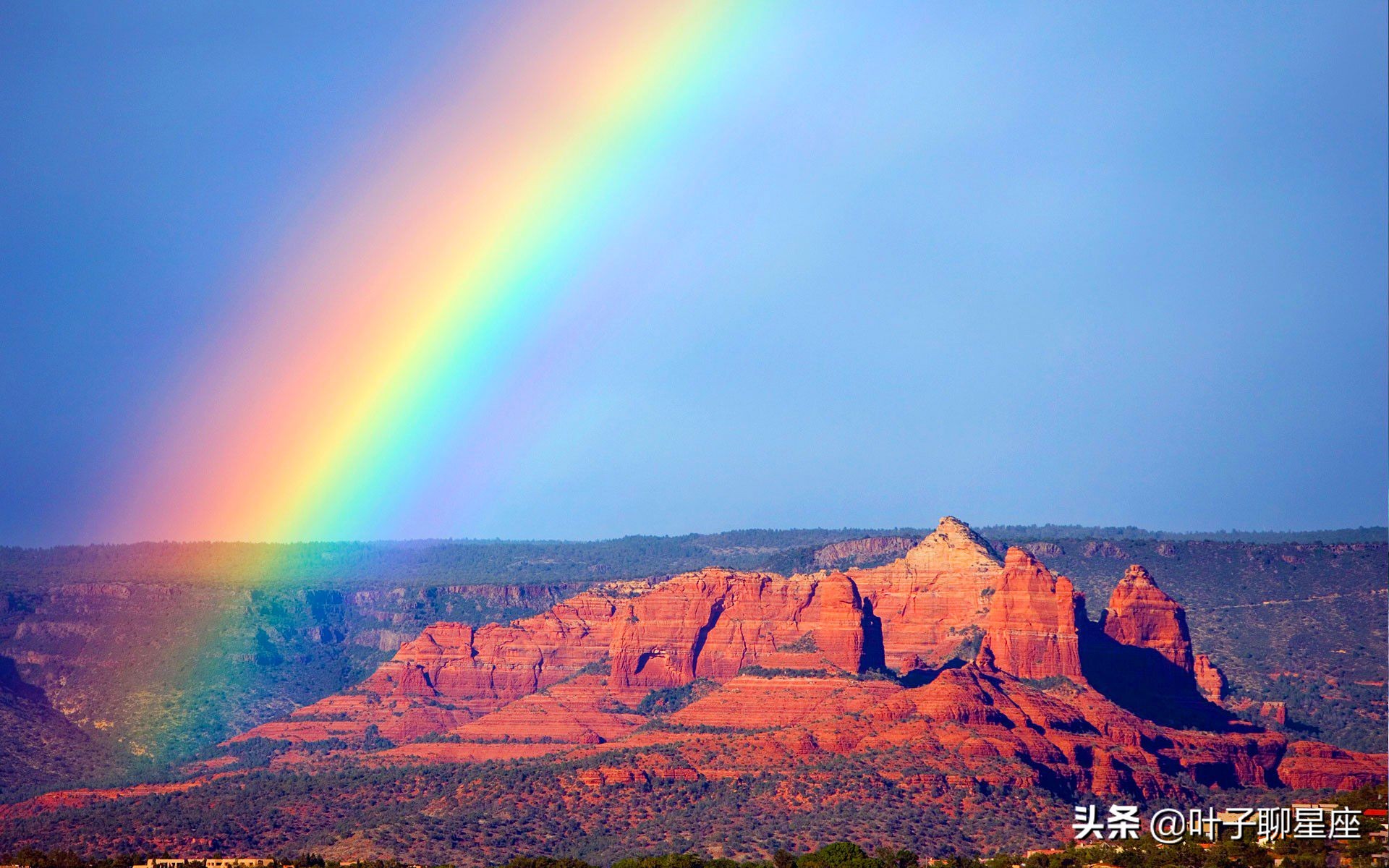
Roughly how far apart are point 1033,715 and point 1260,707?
1660 inches

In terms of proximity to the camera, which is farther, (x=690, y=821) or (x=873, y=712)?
(x=873, y=712)

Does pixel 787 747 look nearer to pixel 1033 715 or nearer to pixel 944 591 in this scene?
pixel 1033 715

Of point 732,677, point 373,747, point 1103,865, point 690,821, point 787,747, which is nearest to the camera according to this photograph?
point 1103,865

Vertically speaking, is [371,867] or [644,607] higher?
[644,607]

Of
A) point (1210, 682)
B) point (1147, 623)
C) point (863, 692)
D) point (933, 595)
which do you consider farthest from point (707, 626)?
point (1210, 682)

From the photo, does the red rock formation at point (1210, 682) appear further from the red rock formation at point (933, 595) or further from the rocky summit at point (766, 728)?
the red rock formation at point (933, 595)

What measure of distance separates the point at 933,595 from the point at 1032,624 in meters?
22.3

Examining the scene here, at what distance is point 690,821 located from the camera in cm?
11750

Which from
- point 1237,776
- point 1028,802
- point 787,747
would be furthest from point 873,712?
point 1237,776

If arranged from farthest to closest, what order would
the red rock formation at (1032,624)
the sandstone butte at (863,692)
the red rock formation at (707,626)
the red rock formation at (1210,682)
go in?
the red rock formation at (707,626) < the red rock formation at (1210,682) < the red rock formation at (1032,624) < the sandstone butte at (863,692)

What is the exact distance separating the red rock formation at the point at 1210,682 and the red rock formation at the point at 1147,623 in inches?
86.1

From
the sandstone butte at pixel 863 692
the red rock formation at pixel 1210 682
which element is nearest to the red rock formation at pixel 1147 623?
the sandstone butte at pixel 863 692

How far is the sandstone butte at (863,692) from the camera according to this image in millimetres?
128125

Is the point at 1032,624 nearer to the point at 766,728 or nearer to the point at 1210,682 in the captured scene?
the point at 766,728
